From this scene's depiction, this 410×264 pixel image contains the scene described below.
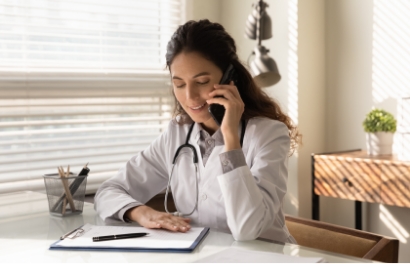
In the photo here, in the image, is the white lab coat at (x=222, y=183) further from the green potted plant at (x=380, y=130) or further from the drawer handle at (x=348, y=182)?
the green potted plant at (x=380, y=130)

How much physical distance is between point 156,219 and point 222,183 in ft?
0.71

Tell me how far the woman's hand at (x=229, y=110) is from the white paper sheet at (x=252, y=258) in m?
0.42

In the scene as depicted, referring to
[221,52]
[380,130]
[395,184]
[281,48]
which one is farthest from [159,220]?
[281,48]

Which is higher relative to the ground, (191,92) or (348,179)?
(191,92)

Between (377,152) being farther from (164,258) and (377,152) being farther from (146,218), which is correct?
(164,258)

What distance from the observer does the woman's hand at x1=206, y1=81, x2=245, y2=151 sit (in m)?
1.65

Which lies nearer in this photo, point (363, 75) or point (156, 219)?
point (156, 219)

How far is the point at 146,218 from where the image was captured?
161cm

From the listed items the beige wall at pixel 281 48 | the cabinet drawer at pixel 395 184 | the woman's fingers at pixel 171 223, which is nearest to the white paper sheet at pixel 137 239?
the woman's fingers at pixel 171 223

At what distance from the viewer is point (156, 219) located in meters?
1.58

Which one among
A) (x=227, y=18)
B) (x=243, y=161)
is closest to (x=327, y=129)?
(x=227, y=18)

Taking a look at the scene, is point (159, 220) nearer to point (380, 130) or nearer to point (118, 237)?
point (118, 237)

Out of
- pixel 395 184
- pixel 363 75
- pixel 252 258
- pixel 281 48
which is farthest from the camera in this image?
pixel 281 48

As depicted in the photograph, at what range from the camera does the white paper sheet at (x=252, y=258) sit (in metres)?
1.21
